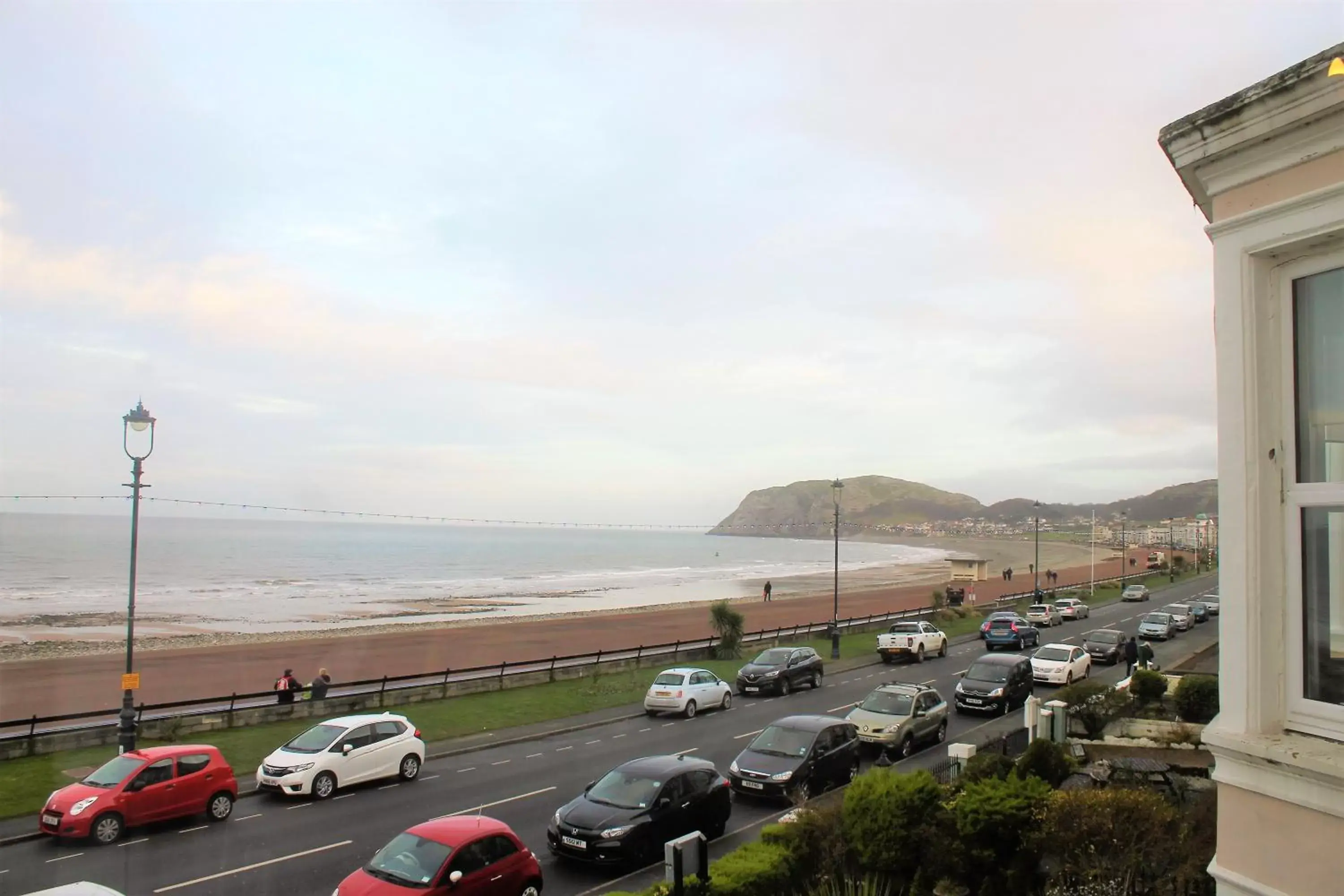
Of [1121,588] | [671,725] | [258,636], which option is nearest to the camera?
[671,725]

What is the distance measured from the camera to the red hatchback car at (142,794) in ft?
44.7

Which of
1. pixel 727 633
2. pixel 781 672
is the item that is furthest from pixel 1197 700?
pixel 727 633

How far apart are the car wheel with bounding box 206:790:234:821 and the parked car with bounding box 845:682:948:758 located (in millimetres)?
12304

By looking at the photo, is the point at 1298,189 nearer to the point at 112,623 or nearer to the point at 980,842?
the point at 980,842

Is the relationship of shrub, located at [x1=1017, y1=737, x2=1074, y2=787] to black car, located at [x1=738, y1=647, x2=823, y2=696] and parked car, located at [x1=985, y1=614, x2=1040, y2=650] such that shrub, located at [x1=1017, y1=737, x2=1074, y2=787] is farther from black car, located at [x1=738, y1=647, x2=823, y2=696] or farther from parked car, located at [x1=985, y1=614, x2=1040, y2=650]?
parked car, located at [x1=985, y1=614, x2=1040, y2=650]

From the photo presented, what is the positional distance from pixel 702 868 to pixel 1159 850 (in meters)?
4.06

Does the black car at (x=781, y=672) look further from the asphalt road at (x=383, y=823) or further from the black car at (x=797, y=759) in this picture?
the black car at (x=797, y=759)

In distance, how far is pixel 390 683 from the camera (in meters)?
30.3

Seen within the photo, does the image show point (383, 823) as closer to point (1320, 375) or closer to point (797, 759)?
point (797, 759)

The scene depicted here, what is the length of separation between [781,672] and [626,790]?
15247mm

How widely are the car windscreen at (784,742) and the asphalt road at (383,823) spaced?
3.08 ft

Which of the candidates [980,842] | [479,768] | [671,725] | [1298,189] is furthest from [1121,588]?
[1298,189]

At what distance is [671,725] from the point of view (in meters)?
23.5

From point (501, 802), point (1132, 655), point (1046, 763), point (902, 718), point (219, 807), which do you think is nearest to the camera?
point (1046, 763)
